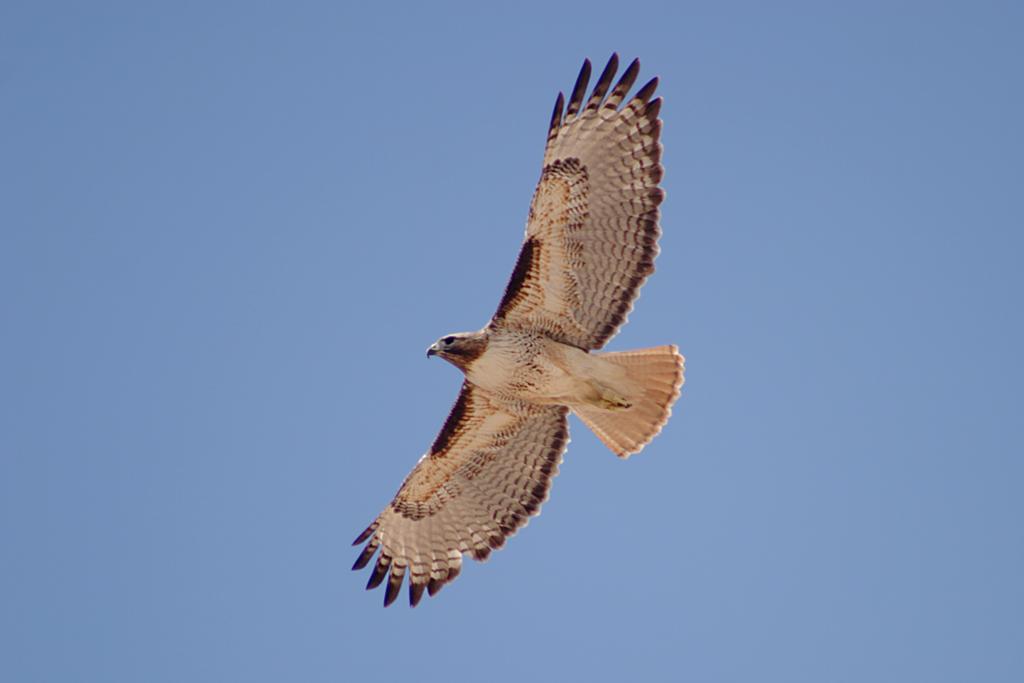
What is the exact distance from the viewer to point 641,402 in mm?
11086

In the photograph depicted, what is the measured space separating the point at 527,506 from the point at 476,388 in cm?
117

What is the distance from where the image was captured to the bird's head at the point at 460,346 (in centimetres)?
1087

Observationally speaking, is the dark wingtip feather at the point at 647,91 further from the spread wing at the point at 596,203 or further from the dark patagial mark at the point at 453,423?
the dark patagial mark at the point at 453,423

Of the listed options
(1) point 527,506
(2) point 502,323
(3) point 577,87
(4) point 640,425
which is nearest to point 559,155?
(3) point 577,87

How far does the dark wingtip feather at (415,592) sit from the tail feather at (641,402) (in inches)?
79.2

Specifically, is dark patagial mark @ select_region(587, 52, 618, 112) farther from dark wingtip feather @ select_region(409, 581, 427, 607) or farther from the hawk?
dark wingtip feather @ select_region(409, 581, 427, 607)

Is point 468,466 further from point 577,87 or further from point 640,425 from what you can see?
point 577,87

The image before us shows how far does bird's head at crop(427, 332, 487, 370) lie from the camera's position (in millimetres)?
10867

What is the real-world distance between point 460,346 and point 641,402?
1.47 meters

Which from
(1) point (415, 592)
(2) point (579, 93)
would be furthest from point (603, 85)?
(1) point (415, 592)

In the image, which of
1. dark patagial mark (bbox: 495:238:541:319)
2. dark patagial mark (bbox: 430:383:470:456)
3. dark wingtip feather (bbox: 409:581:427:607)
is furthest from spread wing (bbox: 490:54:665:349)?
dark wingtip feather (bbox: 409:581:427:607)

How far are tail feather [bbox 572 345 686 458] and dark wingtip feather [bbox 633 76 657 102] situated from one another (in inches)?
74.1

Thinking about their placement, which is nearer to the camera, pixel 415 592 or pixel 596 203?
pixel 596 203

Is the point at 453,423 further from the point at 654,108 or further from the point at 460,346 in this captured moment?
the point at 654,108
